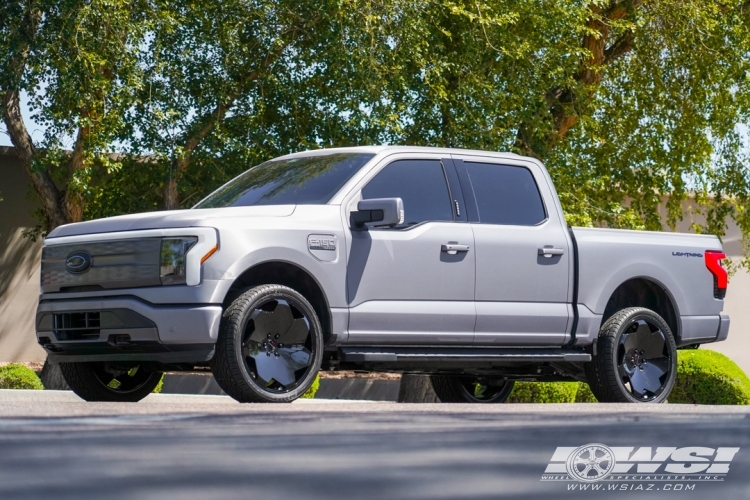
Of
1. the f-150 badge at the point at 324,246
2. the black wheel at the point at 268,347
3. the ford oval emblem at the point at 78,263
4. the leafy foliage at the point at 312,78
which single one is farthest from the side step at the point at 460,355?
the leafy foliage at the point at 312,78

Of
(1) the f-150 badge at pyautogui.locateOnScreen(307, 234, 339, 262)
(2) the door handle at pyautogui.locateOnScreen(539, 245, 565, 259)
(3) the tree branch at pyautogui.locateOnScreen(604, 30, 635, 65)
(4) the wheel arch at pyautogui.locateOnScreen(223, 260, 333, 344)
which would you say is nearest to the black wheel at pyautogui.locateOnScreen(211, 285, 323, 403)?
(4) the wheel arch at pyautogui.locateOnScreen(223, 260, 333, 344)

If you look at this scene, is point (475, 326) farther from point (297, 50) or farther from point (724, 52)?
point (724, 52)

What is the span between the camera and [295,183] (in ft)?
23.8

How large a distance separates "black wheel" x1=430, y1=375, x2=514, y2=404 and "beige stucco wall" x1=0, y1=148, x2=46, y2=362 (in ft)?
33.4

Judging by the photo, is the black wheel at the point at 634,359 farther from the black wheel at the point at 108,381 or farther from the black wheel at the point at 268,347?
the black wheel at the point at 108,381

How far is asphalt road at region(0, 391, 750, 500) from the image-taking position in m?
2.23

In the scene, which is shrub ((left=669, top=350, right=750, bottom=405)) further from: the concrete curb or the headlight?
the headlight

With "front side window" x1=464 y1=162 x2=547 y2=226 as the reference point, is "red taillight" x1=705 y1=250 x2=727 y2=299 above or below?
below

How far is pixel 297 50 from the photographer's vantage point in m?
14.5

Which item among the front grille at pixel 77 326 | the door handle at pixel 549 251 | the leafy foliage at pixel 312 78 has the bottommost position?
the front grille at pixel 77 326

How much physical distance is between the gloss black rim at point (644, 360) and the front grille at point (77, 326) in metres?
3.75

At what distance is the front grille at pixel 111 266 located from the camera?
6037mm

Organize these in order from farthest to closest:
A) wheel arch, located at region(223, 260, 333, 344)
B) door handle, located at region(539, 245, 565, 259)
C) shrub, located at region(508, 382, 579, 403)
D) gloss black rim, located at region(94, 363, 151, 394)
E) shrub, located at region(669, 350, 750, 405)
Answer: shrub, located at region(508, 382, 579, 403) < shrub, located at region(669, 350, 750, 405) < door handle, located at region(539, 245, 565, 259) < gloss black rim, located at region(94, 363, 151, 394) < wheel arch, located at region(223, 260, 333, 344)

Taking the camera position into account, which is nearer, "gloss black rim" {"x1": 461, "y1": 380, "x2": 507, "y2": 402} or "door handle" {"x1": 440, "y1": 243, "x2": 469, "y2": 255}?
"door handle" {"x1": 440, "y1": 243, "x2": 469, "y2": 255}
